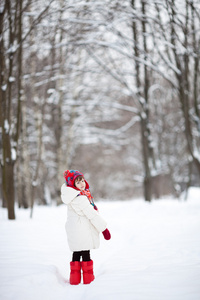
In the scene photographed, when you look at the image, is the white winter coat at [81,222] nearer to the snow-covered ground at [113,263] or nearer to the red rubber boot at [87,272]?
the red rubber boot at [87,272]

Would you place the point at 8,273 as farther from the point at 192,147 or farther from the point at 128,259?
the point at 192,147

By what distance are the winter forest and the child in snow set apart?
9.31ft

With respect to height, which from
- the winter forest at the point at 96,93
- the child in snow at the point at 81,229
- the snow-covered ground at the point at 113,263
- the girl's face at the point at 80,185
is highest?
the winter forest at the point at 96,93

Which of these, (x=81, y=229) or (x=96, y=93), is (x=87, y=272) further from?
(x=96, y=93)

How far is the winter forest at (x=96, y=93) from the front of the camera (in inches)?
219

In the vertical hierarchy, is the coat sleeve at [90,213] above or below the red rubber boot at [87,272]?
above

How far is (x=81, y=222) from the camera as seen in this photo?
9.05 ft

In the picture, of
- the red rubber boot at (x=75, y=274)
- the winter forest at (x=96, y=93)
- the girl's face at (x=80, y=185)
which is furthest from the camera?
the winter forest at (x=96, y=93)

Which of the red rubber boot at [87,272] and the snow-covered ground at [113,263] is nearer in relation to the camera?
the snow-covered ground at [113,263]

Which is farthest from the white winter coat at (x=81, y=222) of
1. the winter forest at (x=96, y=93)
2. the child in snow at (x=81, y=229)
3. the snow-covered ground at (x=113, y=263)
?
the winter forest at (x=96, y=93)

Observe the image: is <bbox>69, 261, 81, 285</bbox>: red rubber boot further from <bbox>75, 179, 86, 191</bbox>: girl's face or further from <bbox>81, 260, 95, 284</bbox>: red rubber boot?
<bbox>75, 179, 86, 191</bbox>: girl's face

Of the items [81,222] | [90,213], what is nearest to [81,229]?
[81,222]

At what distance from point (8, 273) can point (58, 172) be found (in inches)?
284

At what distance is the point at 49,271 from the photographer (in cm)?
281
